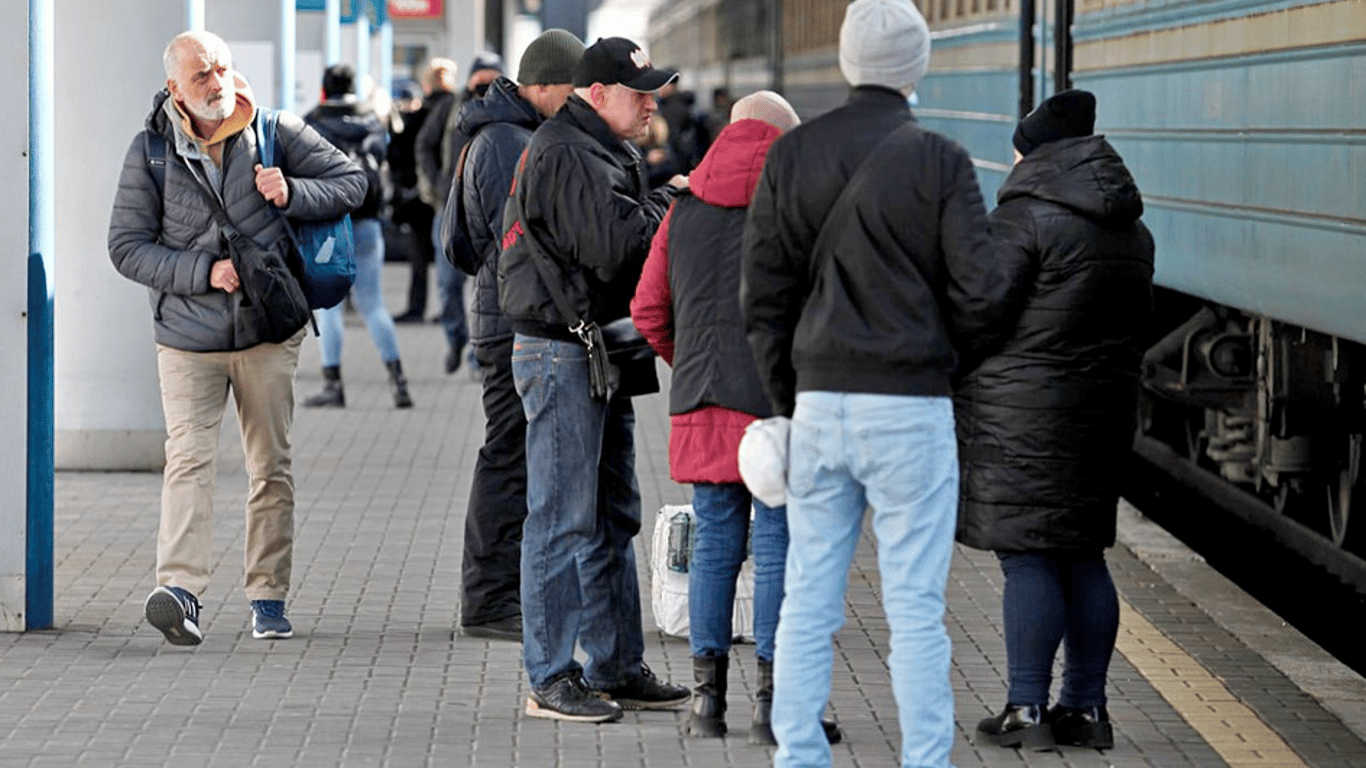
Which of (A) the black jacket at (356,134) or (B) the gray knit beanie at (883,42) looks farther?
(A) the black jacket at (356,134)

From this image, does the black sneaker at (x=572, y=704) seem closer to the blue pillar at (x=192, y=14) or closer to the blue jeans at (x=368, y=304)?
the blue pillar at (x=192, y=14)

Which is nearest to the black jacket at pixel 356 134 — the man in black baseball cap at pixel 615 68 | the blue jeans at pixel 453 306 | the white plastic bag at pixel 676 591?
the blue jeans at pixel 453 306

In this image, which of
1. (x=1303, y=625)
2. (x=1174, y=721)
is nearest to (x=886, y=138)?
(x=1174, y=721)

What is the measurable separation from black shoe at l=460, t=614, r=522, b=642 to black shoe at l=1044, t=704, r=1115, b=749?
5.92ft

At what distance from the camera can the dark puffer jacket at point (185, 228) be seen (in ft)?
22.8

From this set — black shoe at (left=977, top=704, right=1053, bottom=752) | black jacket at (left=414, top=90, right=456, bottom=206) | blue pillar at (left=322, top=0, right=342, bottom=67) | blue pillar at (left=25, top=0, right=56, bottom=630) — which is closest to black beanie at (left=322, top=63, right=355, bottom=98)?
black jacket at (left=414, top=90, right=456, bottom=206)

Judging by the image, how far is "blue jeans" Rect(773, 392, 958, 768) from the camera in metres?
4.98

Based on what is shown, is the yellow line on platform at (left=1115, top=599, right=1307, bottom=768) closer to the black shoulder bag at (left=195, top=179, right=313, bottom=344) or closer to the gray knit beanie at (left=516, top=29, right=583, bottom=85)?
the gray knit beanie at (left=516, top=29, right=583, bottom=85)

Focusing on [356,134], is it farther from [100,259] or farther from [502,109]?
[502,109]

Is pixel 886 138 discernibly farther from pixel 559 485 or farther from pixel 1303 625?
pixel 1303 625

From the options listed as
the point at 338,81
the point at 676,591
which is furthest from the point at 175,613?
the point at 338,81

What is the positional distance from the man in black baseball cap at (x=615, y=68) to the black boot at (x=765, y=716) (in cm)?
132

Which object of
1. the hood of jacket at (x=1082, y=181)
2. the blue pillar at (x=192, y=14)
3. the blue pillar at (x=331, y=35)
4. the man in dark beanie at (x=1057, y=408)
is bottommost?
the man in dark beanie at (x=1057, y=408)

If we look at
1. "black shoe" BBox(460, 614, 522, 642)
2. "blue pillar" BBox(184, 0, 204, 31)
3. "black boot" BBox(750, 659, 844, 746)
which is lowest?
"black shoe" BBox(460, 614, 522, 642)
